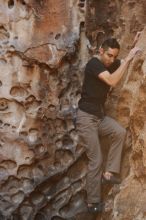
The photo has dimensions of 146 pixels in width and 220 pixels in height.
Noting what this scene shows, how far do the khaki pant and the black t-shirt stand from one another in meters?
0.05

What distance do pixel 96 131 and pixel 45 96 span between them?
624 mm

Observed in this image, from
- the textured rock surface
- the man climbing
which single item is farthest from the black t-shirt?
the textured rock surface

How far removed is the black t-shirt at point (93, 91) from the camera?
404cm

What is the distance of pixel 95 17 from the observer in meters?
4.49

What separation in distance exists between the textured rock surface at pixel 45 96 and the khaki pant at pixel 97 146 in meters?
0.36

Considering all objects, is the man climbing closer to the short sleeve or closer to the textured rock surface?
the short sleeve

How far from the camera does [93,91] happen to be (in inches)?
160

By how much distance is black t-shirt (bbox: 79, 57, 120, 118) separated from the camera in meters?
4.04

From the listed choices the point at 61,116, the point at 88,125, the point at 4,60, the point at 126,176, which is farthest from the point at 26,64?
the point at 126,176

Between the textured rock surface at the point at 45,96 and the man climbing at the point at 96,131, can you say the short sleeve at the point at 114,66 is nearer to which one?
the man climbing at the point at 96,131

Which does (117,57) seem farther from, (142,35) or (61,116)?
(61,116)

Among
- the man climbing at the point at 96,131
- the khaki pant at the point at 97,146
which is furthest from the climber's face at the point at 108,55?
the khaki pant at the point at 97,146

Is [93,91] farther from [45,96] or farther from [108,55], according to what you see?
[45,96]

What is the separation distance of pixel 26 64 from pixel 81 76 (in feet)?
1.43
